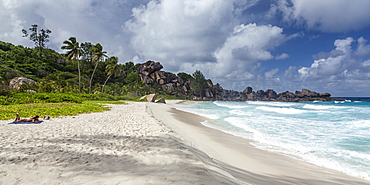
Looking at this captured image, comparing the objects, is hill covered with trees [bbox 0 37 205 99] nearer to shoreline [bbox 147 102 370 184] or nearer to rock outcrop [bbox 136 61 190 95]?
rock outcrop [bbox 136 61 190 95]

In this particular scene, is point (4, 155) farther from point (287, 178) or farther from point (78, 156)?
point (287, 178)

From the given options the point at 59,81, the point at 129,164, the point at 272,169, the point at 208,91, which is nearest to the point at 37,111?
the point at 129,164

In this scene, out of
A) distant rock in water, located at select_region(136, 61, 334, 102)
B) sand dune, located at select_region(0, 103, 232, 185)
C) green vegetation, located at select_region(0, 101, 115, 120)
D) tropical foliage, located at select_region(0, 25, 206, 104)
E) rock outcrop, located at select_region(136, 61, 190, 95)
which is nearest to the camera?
sand dune, located at select_region(0, 103, 232, 185)

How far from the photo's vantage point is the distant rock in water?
9569 cm

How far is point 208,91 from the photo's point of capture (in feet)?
391

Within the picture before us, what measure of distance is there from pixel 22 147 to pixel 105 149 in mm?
2365

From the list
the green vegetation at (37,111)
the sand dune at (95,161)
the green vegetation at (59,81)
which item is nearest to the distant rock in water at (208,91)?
the green vegetation at (59,81)

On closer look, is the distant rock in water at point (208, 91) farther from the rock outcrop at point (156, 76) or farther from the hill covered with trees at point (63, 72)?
the hill covered with trees at point (63, 72)

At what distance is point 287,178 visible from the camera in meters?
5.09

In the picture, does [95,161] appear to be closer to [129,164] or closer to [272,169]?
[129,164]

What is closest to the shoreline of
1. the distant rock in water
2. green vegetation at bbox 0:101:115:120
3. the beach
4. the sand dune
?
the beach

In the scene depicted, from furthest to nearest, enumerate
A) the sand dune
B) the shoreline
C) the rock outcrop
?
1. the rock outcrop
2. the shoreline
3. the sand dune

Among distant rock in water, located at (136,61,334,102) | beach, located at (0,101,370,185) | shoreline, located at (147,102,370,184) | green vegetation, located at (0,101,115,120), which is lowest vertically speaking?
shoreline, located at (147,102,370,184)

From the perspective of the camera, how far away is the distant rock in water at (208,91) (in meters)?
95.7
